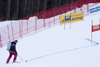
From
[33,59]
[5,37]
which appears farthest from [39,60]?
[5,37]

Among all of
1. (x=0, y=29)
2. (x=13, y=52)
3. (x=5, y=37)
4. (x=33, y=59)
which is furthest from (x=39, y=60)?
(x=0, y=29)

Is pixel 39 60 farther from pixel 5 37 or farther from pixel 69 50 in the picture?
pixel 5 37

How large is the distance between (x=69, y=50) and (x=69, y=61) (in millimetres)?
1837

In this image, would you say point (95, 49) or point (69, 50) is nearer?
point (95, 49)

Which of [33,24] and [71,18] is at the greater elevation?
[71,18]

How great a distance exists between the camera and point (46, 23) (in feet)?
66.9

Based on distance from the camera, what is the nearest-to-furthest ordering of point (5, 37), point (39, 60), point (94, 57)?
point (94, 57)
point (39, 60)
point (5, 37)

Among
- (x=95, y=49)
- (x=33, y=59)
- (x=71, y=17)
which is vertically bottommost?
(x=33, y=59)

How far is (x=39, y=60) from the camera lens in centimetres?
947

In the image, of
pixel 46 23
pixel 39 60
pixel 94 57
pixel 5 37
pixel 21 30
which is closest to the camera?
pixel 94 57

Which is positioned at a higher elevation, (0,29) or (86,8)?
(86,8)

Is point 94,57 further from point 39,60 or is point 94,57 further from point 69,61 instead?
point 39,60

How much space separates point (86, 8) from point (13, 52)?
51.6ft

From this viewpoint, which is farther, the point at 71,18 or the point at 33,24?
the point at 33,24
